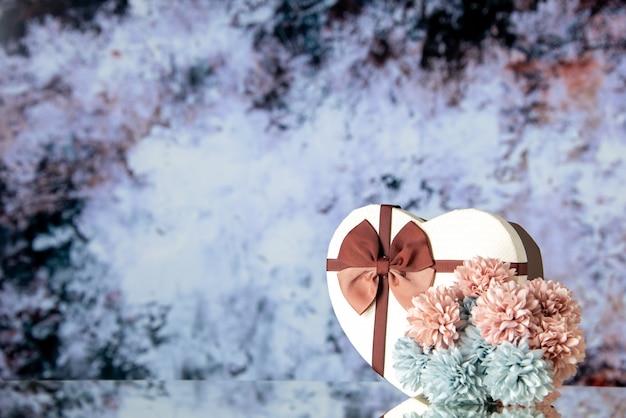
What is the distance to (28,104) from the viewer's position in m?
2.73

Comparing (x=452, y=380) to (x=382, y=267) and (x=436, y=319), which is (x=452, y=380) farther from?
(x=382, y=267)

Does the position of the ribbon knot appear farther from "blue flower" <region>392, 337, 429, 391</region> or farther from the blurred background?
the blurred background

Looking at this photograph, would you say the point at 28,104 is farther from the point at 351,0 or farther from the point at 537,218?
the point at 537,218

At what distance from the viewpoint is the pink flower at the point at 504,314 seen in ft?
3.69

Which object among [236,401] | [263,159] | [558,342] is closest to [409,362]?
[558,342]

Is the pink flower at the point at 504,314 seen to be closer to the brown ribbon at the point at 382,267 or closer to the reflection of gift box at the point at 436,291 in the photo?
the reflection of gift box at the point at 436,291

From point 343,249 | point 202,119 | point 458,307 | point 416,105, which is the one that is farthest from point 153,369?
point 458,307

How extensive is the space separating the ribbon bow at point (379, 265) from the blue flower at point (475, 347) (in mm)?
196

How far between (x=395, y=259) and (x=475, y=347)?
0.28m

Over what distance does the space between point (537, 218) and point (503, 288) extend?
4.67 feet

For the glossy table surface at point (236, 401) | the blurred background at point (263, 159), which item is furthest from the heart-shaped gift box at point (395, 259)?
the blurred background at point (263, 159)

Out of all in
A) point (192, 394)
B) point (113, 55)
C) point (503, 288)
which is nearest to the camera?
point (503, 288)

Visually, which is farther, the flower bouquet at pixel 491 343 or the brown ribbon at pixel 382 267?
the brown ribbon at pixel 382 267

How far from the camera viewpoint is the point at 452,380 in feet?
3.73
